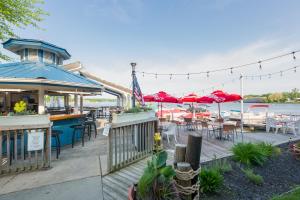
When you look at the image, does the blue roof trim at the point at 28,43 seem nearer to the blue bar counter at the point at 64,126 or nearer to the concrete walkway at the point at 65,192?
the blue bar counter at the point at 64,126

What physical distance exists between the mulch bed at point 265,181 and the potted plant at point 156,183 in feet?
3.40

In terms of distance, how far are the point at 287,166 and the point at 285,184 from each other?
1.33 meters

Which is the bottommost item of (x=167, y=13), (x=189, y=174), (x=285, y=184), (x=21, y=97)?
(x=285, y=184)

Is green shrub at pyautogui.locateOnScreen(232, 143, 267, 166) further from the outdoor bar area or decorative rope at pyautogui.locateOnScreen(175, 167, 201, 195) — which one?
the outdoor bar area

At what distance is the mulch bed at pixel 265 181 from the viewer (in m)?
3.75

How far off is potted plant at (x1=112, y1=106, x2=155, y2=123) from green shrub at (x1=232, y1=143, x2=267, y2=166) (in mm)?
2813

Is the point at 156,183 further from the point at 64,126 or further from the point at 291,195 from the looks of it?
the point at 64,126

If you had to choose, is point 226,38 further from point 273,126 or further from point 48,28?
point 48,28

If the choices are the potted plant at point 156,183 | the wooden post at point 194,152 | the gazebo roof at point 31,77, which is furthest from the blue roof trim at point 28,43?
the wooden post at point 194,152

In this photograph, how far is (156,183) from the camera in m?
2.85

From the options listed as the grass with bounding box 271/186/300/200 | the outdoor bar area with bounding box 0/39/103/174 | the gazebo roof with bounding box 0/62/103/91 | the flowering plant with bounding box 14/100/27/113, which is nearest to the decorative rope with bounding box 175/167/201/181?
the grass with bounding box 271/186/300/200

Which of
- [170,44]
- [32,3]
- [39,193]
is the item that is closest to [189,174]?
[39,193]

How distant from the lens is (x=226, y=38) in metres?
14.7

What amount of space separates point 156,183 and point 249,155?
367cm
